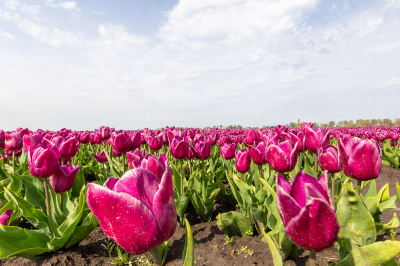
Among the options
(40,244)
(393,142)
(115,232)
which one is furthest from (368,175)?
(393,142)

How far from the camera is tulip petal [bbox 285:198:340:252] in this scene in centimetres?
84

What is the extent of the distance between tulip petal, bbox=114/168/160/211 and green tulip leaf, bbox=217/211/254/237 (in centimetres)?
195

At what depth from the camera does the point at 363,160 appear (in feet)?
5.47

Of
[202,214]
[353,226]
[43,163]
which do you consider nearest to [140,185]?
[353,226]

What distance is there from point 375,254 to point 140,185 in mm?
1138

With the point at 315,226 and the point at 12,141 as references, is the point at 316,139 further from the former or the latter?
the point at 12,141

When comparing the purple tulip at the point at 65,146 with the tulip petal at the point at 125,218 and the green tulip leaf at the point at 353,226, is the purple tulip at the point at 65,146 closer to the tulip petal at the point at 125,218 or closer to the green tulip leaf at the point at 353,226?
the tulip petal at the point at 125,218

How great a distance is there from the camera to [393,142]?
9914 millimetres

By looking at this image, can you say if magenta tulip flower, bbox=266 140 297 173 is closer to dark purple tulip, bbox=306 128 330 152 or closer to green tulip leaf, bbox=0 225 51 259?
dark purple tulip, bbox=306 128 330 152

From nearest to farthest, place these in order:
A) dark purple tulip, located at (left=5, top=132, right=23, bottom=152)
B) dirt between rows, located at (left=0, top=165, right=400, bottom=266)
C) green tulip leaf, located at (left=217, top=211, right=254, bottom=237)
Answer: dirt between rows, located at (left=0, top=165, right=400, bottom=266), green tulip leaf, located at (left=217, top=211, right=254, bottom=237), dark purple tulip, located at (left=5, top=132, right=23, bottom=152)

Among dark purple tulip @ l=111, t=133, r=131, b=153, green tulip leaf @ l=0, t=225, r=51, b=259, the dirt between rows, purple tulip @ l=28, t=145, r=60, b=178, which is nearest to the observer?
purple tulip @ l=28, t=145, r=60, b=178

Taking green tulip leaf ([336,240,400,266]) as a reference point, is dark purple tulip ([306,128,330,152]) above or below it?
above

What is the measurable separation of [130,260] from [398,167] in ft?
33.9

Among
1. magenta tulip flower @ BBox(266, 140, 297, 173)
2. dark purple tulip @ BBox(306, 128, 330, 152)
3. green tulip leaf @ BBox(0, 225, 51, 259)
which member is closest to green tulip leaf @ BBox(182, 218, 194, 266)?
magenta tulip flower @ BBox(266, 140, 297, 173)
